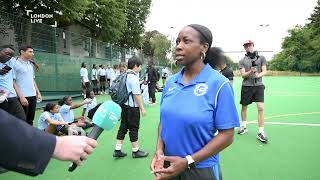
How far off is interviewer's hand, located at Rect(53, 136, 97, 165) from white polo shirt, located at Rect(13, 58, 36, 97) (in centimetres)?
599

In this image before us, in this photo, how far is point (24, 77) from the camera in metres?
7.42

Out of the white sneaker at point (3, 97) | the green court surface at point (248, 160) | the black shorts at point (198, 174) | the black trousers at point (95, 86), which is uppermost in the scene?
the white sneaker at point (3, 97)

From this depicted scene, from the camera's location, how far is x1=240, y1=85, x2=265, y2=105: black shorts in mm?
8500

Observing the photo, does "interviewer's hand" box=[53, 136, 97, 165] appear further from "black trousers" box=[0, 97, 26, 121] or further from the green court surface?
"black trousers" box=[0, 97, 26, 121]

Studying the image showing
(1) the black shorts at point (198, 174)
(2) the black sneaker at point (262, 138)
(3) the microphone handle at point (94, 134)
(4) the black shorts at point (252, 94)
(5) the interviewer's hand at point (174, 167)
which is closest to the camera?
(3) the microphone handle at point (94, 134)

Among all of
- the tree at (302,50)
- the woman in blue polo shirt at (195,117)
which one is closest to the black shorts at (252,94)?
the woman in blue polo shirt at (195,117)

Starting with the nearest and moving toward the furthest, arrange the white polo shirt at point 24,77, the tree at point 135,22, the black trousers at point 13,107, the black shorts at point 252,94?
the black trousers at point 13,107
the white polo shirt at point 24,77
the black shorts at point 252,94
the tree at point 135,22

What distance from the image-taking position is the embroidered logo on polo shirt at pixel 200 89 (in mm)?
2986

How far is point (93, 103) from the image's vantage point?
1119cm

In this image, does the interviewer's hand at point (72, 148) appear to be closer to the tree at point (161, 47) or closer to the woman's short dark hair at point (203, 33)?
the woman's short dark hair at point (203, 33)

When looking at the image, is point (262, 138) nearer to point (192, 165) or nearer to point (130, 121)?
point (130, 121)

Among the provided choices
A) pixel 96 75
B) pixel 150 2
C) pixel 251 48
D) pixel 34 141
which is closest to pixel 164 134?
pixel 34 141

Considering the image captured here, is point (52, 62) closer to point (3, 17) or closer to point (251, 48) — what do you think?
point (3, 17)

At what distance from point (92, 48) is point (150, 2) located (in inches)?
954
